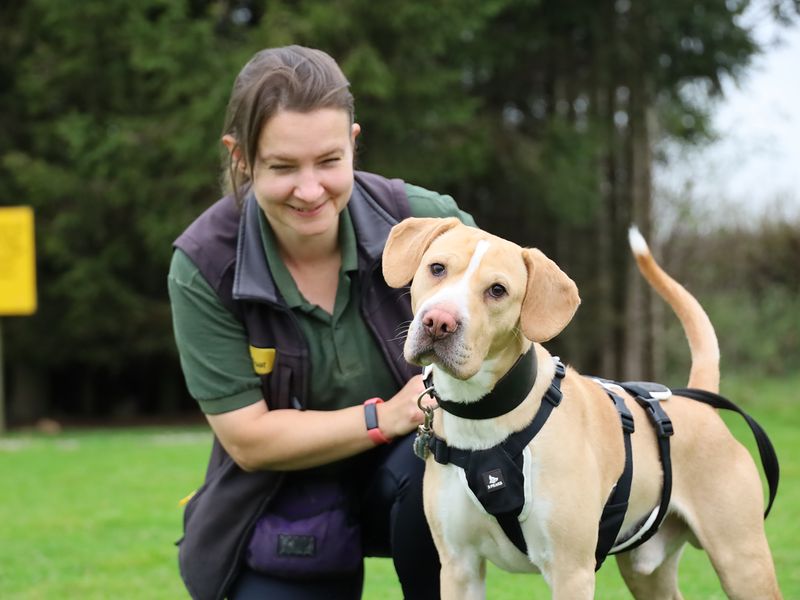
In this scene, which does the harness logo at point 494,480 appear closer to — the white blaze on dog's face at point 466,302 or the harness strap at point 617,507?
the white blaze on dog's face at point 466,302

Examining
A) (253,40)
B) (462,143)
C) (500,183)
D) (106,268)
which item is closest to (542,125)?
(500,183)

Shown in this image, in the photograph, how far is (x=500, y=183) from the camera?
16.6 meters

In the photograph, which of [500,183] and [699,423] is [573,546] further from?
[500,183]

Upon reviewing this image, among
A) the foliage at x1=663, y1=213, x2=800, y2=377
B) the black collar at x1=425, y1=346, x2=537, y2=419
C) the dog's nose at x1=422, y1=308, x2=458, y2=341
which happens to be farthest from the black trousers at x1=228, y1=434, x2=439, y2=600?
the foliage at x1=663, y1=213, x2=800, y2=377

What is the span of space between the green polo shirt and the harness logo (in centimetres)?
83

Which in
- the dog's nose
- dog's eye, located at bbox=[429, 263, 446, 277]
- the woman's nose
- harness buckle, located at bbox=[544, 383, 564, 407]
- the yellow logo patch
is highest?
the woman's nose

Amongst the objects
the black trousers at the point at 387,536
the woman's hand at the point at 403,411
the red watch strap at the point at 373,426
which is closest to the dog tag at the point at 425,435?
the woman's hand at the point at 403,411

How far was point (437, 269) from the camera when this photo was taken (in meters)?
3.06

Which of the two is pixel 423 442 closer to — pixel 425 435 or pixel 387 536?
Result: pixel 425 435

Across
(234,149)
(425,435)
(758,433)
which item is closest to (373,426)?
(425,435)

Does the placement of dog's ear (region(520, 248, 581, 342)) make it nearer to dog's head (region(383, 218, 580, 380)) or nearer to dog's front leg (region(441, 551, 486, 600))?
dog's head (region(383, 218, 580, 380))

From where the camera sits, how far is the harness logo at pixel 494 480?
3.10m

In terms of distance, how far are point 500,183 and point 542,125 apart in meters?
1.05

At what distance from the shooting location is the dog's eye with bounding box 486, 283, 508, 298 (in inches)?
117
